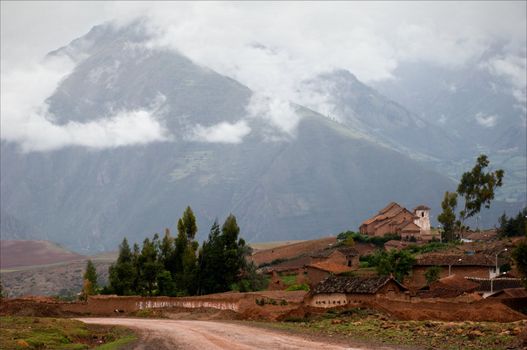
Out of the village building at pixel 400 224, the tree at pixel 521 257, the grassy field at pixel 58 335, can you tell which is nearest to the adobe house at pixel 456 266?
the tree at pixel 521 257

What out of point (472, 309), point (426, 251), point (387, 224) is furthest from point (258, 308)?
point (387, 224)

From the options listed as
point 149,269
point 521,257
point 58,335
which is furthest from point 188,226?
point 521,257

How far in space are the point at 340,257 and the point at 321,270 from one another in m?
12.6

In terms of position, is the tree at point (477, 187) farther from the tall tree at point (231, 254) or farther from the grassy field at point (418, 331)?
the grassy field at point (418, 331)

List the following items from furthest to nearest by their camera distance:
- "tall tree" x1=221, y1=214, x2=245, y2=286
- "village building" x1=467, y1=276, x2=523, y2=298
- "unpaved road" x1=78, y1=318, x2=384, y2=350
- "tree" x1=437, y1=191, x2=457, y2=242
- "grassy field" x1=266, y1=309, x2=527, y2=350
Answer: "tree" x1=437, y1=191, x2=457, y2=242
"tall tree" x1=221, y1=214, x2=245, y2=286
"village building" x1=467, y1=276, x2=523, y2=298
"unpaved road" x1=78, y1=318, x2=384, y2=350
"grassy field" x1=266, y1=309, x2=527, y2=350

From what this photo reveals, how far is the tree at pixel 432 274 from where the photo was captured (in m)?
85.9

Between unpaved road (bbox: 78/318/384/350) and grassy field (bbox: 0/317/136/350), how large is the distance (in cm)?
151

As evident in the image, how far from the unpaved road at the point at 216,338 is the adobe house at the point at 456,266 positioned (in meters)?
38.9

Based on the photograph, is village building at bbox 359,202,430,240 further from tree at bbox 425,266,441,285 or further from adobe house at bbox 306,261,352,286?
tree at bbox 425,266,441,285

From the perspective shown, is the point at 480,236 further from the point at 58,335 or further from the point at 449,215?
the point at 58,335

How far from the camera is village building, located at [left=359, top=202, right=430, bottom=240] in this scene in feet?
456

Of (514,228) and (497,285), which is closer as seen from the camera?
(497,285)

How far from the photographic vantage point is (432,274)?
86.6 metres

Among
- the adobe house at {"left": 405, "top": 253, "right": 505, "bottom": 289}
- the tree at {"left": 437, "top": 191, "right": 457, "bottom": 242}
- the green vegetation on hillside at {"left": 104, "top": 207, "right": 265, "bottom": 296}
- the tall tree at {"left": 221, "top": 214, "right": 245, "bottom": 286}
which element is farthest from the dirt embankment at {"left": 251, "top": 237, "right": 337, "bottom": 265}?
the tall tree at {"left": 221, "top": 214, "right": 245, "bottom": 286}
